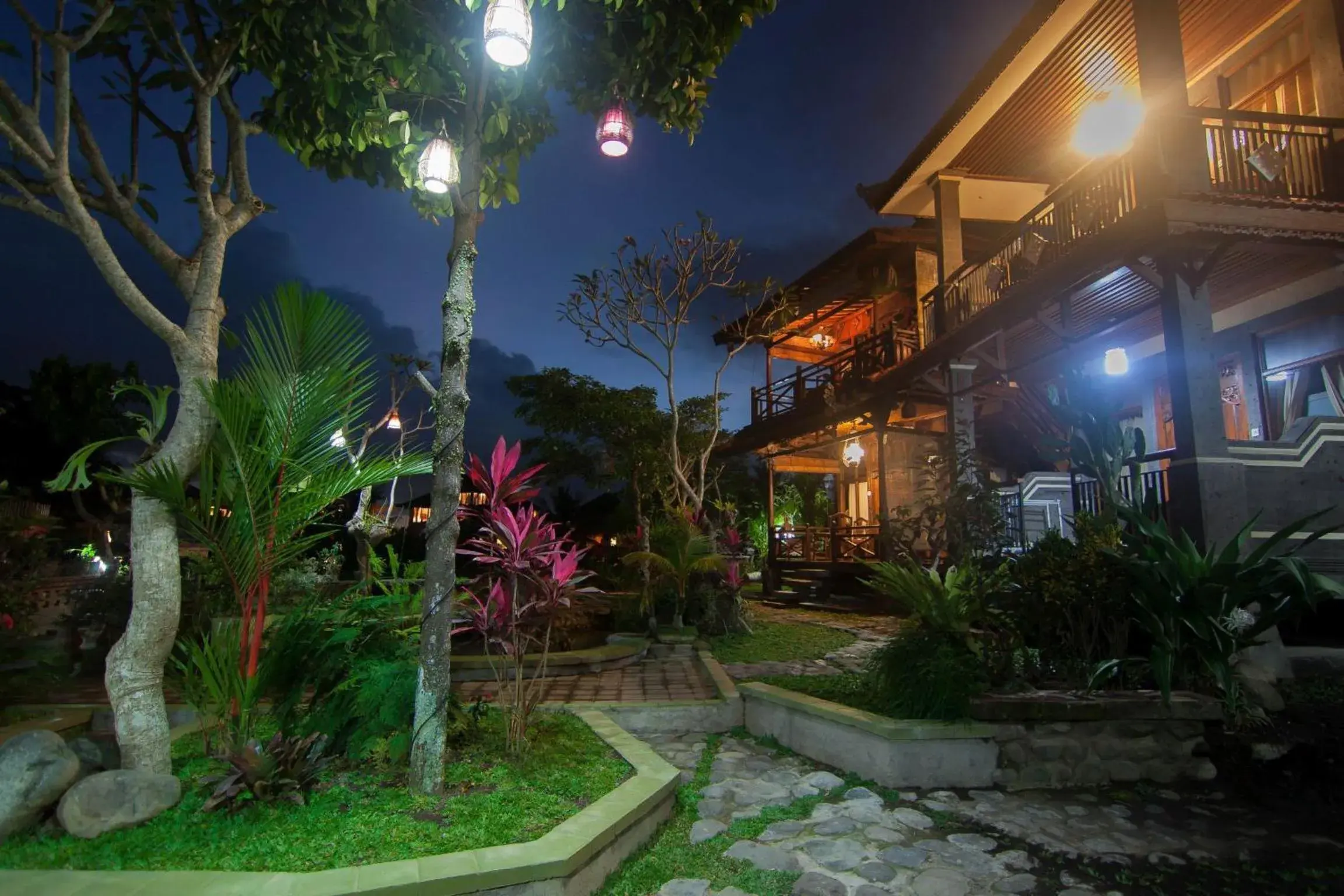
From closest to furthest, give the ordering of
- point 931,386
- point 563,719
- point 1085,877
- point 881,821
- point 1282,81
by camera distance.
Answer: point 1085,877, point 881,821, point 563,719, point 1282,81, point 931,386

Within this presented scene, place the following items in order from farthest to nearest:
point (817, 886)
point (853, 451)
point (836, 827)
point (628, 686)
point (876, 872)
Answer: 1. point (853, 451)
2. point (628, 686)
3. point (836, 827)
4. point (876, 872)
5. point (817, 886)

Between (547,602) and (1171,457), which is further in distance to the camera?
(1171,457)

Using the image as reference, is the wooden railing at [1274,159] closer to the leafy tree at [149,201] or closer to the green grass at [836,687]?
the green grass at [836,687]

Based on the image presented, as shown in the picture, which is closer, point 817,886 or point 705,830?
point 817,886

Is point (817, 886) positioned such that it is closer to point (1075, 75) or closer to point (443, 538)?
point (443, 538)

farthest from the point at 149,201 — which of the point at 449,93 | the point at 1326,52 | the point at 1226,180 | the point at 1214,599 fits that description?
the point at 1326,52

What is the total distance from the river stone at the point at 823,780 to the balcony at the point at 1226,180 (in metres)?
6.97

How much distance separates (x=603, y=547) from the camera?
21781 mm

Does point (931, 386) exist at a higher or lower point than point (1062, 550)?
higher

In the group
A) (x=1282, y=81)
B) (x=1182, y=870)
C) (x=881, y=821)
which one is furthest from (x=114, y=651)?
(x=1282, y=81)

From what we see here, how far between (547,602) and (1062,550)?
429cm

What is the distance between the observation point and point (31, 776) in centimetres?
321

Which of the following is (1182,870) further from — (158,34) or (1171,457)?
(158,34)

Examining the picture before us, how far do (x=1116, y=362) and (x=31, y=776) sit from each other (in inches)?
573
